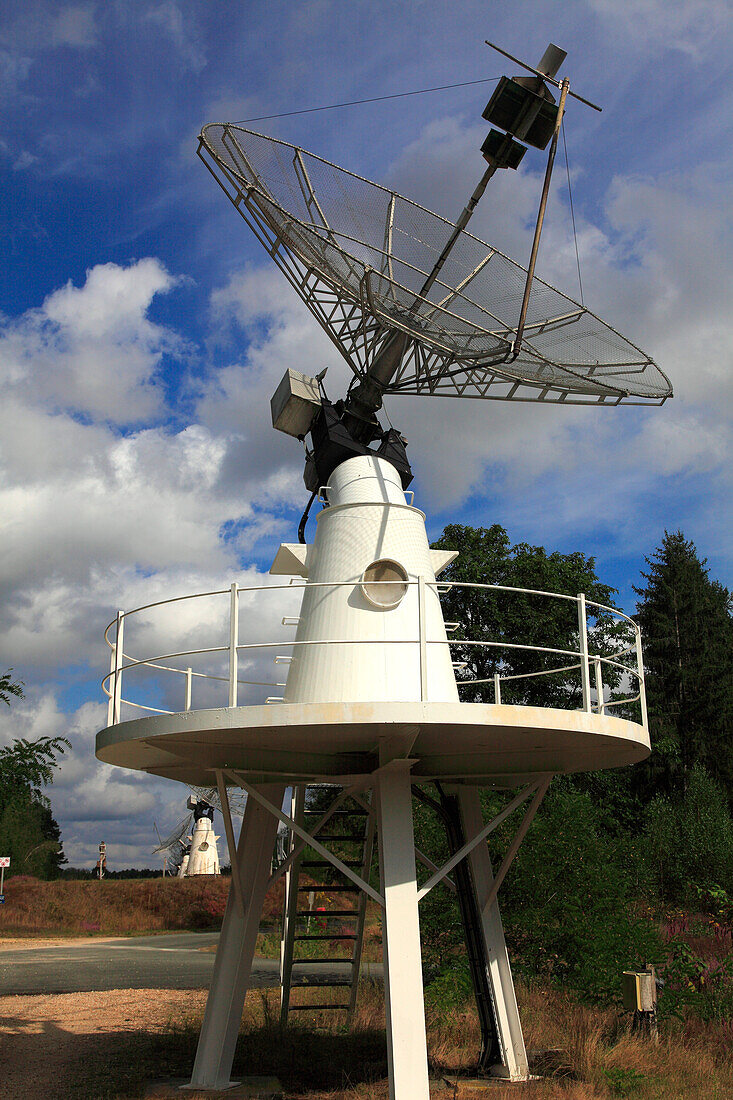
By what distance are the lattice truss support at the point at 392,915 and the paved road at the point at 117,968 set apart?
12.2 metres

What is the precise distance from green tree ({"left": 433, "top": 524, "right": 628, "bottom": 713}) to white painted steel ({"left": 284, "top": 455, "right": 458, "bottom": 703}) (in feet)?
65.5

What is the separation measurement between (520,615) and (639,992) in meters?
19.7

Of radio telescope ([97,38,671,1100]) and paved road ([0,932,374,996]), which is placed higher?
radio telescope ([97,38,671,1100])

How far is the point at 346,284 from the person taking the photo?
1306 centimetres

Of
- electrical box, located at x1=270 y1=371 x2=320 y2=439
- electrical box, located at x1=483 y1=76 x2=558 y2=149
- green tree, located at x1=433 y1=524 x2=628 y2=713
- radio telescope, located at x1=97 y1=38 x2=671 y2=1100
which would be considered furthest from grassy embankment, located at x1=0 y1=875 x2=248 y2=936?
electrical box, located at x1=483 y1=76 x2=558 y2=149

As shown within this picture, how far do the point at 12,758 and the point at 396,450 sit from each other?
19.4 meters

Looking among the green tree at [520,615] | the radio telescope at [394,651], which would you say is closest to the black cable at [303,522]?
the radio telescope at [394,651]

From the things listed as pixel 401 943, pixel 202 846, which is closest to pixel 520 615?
pixel 401 943

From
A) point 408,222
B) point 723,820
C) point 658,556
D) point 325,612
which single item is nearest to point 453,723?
point 325,612

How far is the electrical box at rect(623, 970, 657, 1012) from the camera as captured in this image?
1391 centimetres

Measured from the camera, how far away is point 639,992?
45.7 feet

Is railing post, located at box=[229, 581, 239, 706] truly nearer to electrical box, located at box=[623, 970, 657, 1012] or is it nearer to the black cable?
the black cable

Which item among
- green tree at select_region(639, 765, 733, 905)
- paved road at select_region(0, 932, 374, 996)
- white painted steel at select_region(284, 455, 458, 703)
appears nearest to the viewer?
white painted steel at select_region(284, 455, 458, 703)

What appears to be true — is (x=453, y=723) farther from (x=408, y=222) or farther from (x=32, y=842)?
(x=32, y=842)
